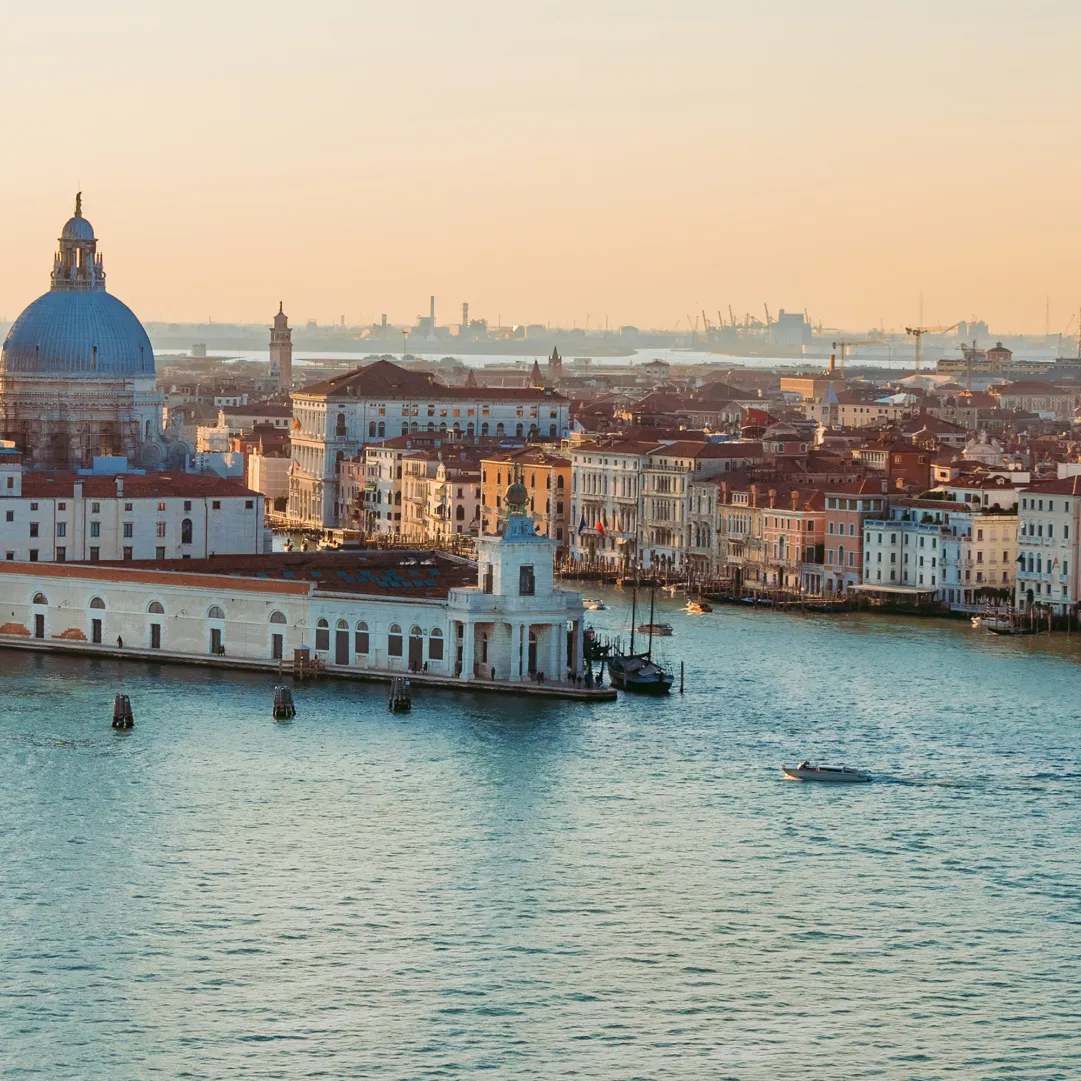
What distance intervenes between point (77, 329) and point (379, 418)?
22282 millimetres

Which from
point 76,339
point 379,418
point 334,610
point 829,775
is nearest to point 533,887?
point 829,775

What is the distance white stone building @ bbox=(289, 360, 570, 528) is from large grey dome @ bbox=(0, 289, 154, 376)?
18936mm

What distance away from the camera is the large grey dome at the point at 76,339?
5391cm

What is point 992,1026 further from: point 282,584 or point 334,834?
point 282,584

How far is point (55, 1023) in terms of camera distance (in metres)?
22.2

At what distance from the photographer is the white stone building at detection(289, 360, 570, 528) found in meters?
74.2

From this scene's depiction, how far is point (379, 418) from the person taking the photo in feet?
249

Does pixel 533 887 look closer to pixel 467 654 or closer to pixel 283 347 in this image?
pixel 467 654

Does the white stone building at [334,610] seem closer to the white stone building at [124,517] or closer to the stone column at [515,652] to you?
the stone column at [515,652]

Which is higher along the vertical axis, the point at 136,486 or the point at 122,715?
the point at 136,486

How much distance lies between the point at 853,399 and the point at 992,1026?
10265cm

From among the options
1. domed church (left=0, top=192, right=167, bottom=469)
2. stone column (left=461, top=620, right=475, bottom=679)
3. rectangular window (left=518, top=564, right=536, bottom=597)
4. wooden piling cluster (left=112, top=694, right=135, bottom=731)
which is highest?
domed church (left=0, top=192, right=167, bottom=469)

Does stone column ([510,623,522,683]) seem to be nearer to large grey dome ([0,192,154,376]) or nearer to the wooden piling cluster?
the wooden piling cluster

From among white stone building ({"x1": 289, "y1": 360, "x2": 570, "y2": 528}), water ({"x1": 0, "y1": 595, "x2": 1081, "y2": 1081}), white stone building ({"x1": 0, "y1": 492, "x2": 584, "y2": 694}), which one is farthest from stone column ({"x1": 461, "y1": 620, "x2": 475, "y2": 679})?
white stone building ({"x1": 289, "y1": 360, "x2": 570, "y2": 528})
